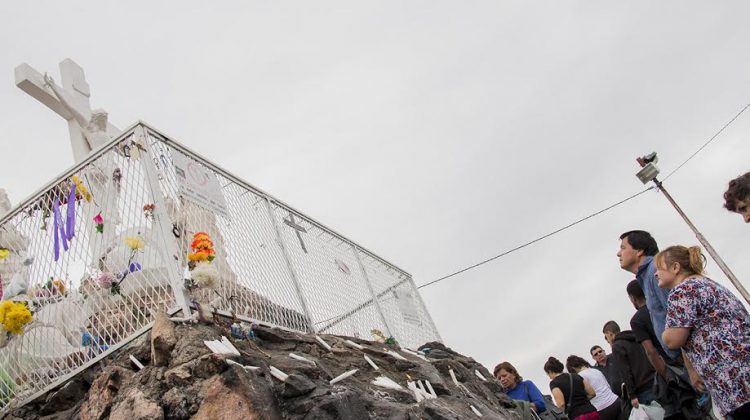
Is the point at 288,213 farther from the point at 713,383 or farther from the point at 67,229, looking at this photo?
the point at 713,383

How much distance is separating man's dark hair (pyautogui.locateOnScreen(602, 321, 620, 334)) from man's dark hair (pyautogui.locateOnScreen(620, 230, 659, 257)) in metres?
1.82

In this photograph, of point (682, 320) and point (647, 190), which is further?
point (647, 190)

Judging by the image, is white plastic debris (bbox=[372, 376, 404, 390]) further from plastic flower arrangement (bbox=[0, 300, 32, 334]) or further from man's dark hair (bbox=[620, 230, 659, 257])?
plastic flower arrangement (bbox=[0, 300, 32, 334])

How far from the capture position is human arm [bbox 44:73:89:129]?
8078 millimetres

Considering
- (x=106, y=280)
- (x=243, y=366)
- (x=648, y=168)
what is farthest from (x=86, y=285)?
(x=648, y=168)

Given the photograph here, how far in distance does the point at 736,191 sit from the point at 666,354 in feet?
4.36

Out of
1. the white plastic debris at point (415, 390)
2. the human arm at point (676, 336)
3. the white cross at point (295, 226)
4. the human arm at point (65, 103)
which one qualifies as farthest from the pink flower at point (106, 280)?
the human arm at point (65, 103)

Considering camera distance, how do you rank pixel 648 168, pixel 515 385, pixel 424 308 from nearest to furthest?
pixel 515 385
pixel 424 308
pixel 648 168

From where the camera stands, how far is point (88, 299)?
167 inches

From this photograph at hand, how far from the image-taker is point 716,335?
298 centimetres

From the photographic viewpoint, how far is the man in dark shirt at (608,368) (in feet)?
16.0

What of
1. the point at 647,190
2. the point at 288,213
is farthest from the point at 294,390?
the point at 647,190

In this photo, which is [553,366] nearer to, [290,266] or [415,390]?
[415,390]

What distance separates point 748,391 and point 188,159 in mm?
3946
